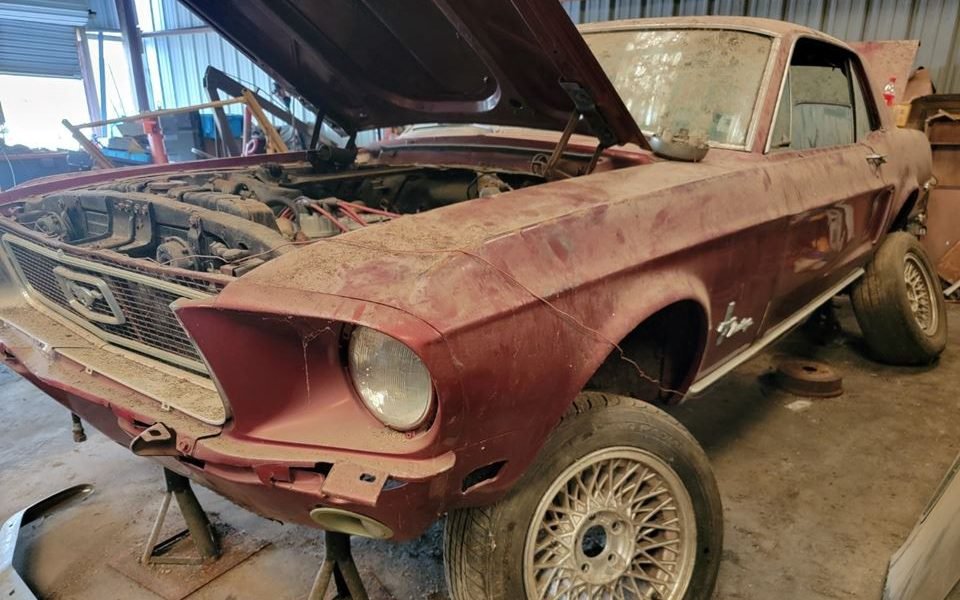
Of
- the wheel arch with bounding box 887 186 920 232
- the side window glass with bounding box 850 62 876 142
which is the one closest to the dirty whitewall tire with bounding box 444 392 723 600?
the side window glass with bounding box 850 62 876 142

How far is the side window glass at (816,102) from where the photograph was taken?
2336 mm

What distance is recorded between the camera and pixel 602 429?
4.98ft

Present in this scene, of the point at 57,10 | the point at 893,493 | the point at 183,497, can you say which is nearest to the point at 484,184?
the point at 183,497

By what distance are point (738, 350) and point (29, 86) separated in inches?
528

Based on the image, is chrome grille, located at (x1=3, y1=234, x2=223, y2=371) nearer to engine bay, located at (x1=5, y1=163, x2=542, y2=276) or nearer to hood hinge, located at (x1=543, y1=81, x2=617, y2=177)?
engine bay, located at (x1=5, y1=163, x2=542, y2=276)

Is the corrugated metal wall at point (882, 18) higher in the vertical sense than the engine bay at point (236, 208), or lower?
higher

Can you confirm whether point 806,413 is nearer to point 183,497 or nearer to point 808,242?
point 808,242

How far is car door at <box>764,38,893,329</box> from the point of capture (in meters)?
2.20

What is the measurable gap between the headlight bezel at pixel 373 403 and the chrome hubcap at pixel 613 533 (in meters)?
0.44

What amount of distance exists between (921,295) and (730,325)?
233 centimetres

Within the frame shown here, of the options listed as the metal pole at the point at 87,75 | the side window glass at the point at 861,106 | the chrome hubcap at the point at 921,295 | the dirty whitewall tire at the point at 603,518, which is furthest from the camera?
the metal pole at the point at 87,75

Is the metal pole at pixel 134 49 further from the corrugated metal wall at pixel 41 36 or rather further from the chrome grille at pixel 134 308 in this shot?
the chrome grille at pixel 134 308

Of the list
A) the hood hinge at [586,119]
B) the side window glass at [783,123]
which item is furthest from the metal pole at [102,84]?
the side window glass at [783,123]

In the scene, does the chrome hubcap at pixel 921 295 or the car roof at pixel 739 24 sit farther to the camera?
the chrome hubcap at pixel 921 295
